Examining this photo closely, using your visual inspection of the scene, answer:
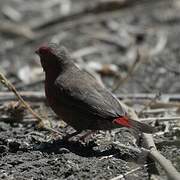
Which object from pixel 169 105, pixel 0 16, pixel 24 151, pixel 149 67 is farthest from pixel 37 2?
pixel 24 151

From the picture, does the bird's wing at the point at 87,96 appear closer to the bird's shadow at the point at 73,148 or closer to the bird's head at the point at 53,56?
the bird's head at the point at 53,56

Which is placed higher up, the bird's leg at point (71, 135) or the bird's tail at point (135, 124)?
the bird's tail at point (135, 124)

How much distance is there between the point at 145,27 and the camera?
11188 mm

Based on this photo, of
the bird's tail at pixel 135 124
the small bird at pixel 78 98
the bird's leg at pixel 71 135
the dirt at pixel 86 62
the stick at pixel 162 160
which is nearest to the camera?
the stick at pixel 162 160

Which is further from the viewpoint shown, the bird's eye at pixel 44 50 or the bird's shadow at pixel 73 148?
the bird's eye at pixel 44 50

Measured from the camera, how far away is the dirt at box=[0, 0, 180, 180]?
525cm

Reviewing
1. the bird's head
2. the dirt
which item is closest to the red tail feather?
the dirt

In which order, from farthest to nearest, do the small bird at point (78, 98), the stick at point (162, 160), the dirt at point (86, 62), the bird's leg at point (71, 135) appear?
the bird's leg at point (71, 135)
the small bird at point (78, 98)
the dirt at point (86, 62)
the stick at point (162, 160)

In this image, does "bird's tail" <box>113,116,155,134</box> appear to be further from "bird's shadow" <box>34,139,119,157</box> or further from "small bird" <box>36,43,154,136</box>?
"bird's shadow" <box>34,139,119,157</box>

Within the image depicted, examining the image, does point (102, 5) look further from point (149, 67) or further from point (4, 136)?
point (4, 136)

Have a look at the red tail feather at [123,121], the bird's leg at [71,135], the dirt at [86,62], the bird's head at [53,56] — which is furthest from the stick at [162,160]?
the bird's head at [53,56]

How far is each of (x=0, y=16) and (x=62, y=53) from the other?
5662 millimetres

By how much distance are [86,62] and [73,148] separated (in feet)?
12.4

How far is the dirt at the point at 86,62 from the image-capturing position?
5.25 metres
